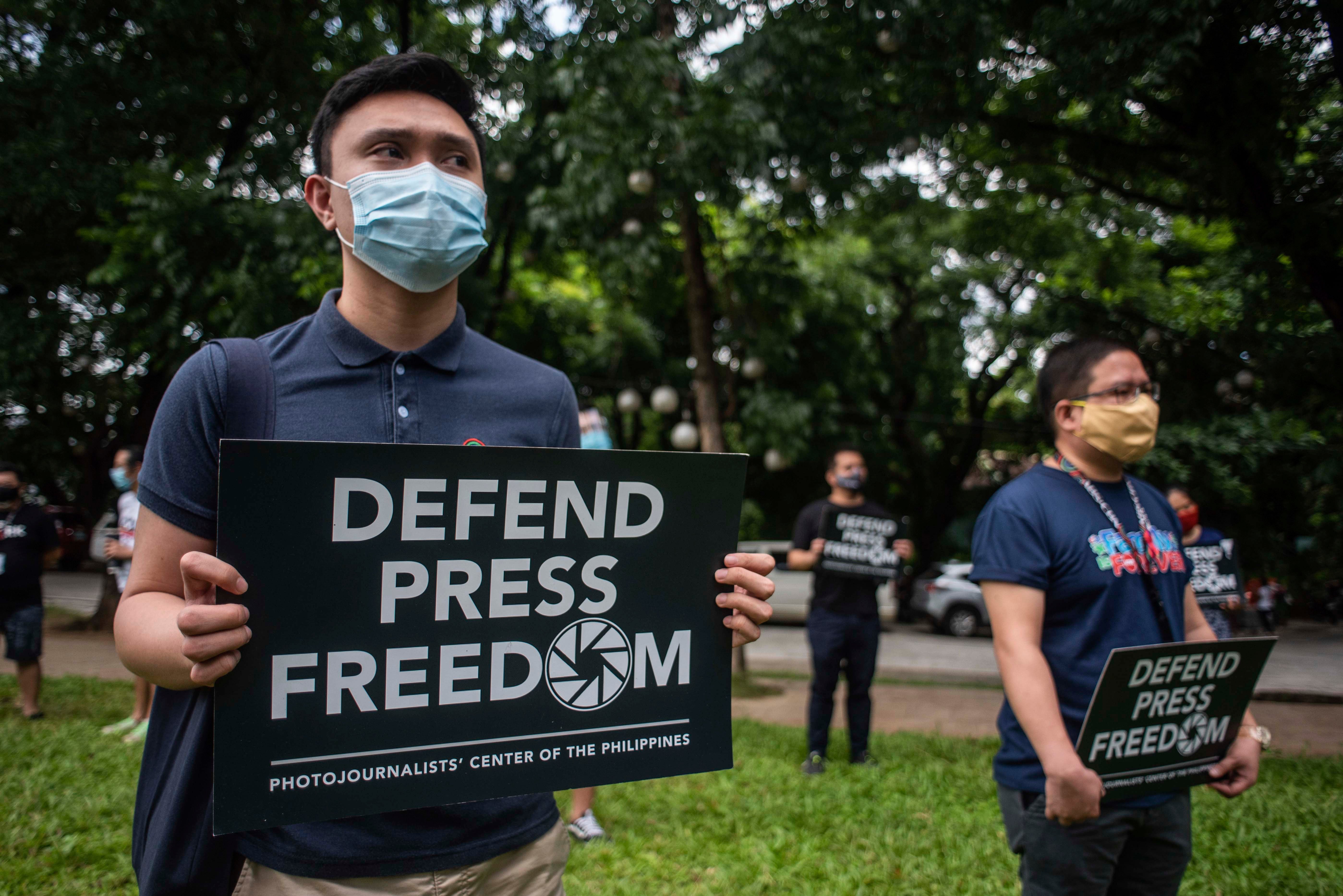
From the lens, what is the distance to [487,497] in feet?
4.23

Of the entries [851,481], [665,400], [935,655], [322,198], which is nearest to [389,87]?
[322,198]

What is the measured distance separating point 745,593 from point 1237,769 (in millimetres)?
1700

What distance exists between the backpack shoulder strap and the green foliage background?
5524 millimetres

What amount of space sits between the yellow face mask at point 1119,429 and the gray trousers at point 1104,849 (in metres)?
0.91

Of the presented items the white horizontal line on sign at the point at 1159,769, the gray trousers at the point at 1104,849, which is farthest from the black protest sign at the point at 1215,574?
the gray trousers at the point at 1104,849

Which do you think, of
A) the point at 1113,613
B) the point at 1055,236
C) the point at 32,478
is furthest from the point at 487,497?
the point at 32,478

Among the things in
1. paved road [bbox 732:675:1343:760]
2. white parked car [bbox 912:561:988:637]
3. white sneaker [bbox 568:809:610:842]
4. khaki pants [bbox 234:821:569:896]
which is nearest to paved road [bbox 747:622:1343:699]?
white parked car [bbox 912:561:988:637]

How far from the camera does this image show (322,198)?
5.18ft

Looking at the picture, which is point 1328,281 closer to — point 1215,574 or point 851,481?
point 1215,574

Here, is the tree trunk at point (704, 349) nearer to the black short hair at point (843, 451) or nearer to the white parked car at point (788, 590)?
the black short hair at point (843, 451)

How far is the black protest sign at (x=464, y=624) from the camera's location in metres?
1.17

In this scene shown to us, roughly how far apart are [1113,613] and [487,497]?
1722mm

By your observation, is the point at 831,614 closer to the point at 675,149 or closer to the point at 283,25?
the point at 675,149

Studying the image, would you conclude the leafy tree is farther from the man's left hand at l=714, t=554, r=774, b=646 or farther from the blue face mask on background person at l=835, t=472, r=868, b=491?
the man's left hand at l=714, t=554, r=774, b=646
